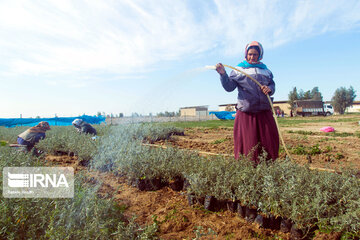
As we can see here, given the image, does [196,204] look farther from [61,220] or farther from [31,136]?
[31,136]

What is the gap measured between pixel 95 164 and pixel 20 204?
94.0 inches

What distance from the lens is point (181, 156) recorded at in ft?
12.6

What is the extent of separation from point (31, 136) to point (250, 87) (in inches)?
220

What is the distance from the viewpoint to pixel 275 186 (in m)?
2.38

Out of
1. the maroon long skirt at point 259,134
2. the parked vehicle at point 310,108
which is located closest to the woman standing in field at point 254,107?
the maroon long skirt at point 259,134

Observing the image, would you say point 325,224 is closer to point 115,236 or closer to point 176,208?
point 176,208

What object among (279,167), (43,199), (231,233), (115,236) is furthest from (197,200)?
(43,199)

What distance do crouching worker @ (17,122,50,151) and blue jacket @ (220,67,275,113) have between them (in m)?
5.30

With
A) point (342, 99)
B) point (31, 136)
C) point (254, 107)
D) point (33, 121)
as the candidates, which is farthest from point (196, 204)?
point (342, 99)

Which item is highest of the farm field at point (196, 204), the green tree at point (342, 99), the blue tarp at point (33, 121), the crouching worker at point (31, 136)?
the green tree at point (342, 99)

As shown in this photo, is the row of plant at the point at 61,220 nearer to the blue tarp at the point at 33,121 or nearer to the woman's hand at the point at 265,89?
the woman's hand at the point at 265,89

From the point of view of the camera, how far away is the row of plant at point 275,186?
2.07m

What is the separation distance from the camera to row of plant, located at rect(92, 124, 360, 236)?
2.07m

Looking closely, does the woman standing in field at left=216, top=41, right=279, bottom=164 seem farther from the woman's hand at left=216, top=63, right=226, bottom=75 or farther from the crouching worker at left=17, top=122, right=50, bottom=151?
the crouching worker at left=17, top=122, right=50, bottom=151
